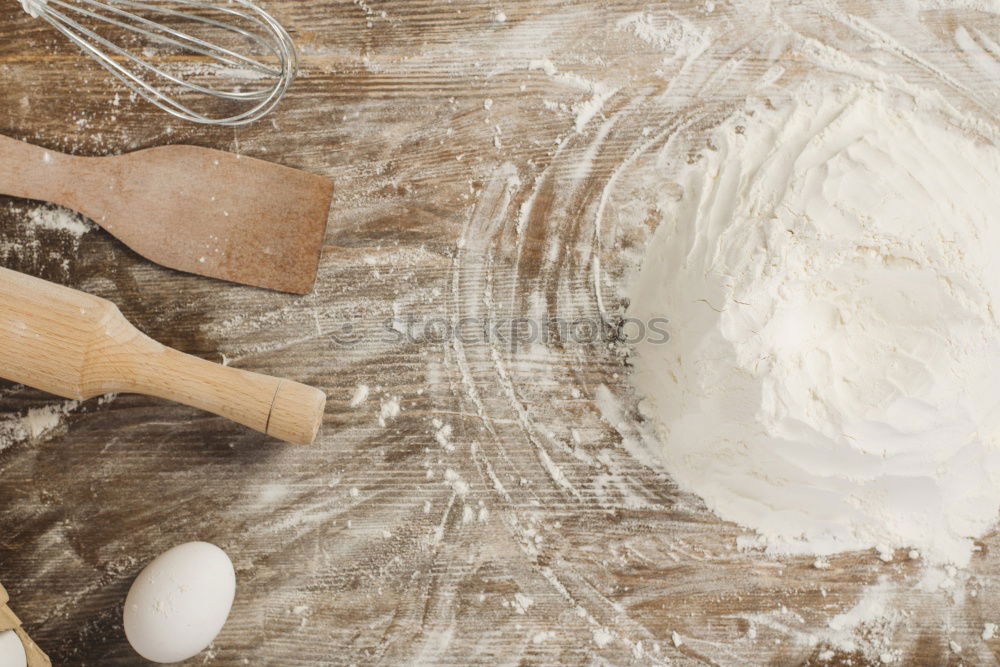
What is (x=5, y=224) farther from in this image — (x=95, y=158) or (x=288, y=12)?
(x=288, y=12)

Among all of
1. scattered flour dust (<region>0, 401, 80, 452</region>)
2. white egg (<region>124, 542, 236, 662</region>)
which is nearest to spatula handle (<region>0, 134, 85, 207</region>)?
scattered flour dust (<region>0, 401, 80, 452</region>)

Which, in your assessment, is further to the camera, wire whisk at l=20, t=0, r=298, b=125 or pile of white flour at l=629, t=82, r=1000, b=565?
wire whisk at l=20, t=0, r=298, b=125

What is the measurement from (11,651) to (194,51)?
85 cm

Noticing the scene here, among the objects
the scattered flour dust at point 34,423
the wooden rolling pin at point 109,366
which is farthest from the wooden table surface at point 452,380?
the wooden rolling pin at point 109,366

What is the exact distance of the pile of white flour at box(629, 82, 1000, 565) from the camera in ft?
2.57

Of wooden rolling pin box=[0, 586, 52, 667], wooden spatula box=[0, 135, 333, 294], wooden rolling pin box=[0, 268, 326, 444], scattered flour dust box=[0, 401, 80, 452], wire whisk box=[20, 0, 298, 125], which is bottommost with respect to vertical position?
wooden rolling pin box=[0, 586, 52, 667]

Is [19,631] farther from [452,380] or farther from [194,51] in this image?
[194,51]

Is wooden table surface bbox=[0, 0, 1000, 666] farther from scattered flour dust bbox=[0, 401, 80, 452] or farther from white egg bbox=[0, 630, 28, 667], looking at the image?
white egg bbox=[0, 630, 28, 667]

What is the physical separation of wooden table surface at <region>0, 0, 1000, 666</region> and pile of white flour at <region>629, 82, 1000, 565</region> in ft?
0.31

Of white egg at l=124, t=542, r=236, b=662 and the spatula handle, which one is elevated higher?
the spatula handle

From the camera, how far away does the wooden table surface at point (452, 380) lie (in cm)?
90

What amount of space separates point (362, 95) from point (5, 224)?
1.87 ft

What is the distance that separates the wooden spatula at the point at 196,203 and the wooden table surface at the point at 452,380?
0.11ft

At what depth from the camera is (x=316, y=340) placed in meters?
0.93
